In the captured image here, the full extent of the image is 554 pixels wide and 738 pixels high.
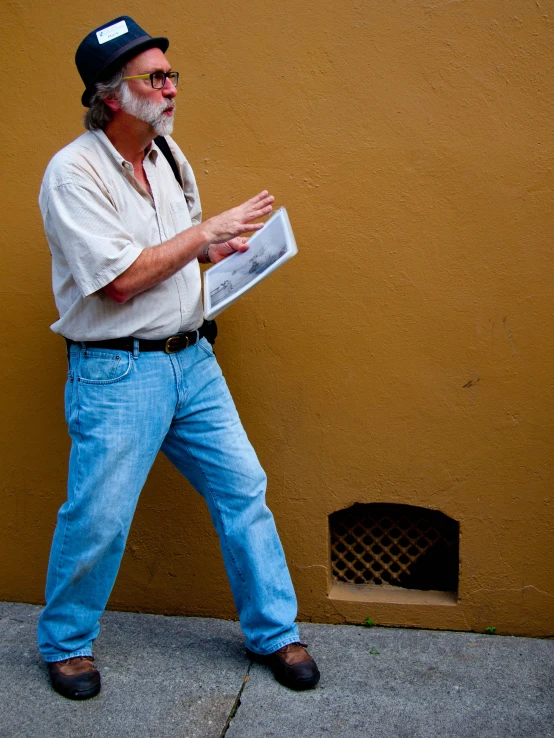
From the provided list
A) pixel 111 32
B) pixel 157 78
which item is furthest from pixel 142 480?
pixel 111 32

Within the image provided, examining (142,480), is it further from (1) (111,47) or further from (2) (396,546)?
(1) (111,47)

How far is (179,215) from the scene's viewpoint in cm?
296

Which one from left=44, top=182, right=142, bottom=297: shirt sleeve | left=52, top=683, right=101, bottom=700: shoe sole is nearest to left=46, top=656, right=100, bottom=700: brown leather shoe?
left=52, top=683, right=101, bottom=700: shoe sole

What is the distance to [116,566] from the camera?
9.57 feet

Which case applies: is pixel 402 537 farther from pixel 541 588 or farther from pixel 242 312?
pixel 242 312

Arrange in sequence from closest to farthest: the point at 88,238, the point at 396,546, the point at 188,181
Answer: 1. the point at 88,238
2. the point at 188,181
3. the point at 396,546

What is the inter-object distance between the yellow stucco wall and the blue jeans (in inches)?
15.6

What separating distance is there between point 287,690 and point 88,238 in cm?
164

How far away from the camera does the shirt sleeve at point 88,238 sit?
2.59 m

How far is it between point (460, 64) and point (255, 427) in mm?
1533

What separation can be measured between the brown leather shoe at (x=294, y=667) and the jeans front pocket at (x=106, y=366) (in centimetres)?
111

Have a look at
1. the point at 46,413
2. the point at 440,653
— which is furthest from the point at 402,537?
the point at 46,413

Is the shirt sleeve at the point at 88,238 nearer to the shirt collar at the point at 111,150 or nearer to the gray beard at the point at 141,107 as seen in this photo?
the shirt collar at the point at 111,150

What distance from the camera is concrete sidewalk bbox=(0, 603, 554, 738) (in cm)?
268
